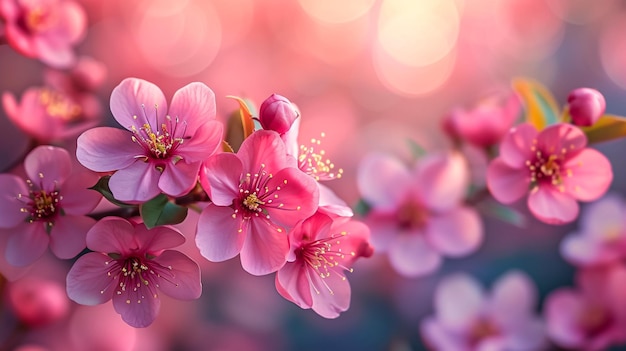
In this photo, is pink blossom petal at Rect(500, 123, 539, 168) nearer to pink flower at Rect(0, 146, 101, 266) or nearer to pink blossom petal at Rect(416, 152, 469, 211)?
pink blossom petal at Rect(416, 152, 469, 211)

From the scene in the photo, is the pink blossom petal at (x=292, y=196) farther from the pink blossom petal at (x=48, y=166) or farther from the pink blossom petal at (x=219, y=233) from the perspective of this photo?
the pink blossom petal at (x=48, y=166)

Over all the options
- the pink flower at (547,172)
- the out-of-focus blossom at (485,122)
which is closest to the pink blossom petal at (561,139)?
the pink flower at (547,172)

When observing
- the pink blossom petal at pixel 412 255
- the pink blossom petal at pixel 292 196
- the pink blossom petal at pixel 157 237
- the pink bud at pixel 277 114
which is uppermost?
the pink blossom petal at pixel 412 255

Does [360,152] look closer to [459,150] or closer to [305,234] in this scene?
[459,150]

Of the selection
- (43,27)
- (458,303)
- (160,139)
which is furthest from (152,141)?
(458,303)

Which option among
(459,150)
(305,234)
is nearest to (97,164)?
(305,234)

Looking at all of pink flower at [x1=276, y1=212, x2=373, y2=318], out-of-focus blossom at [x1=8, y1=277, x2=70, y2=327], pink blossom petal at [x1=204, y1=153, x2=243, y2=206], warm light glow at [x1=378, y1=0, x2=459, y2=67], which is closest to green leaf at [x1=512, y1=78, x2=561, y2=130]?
pink flower at [x1=276, y1=212, x2=373, y2=318]

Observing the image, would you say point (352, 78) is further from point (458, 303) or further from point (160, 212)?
point (160, 212)
